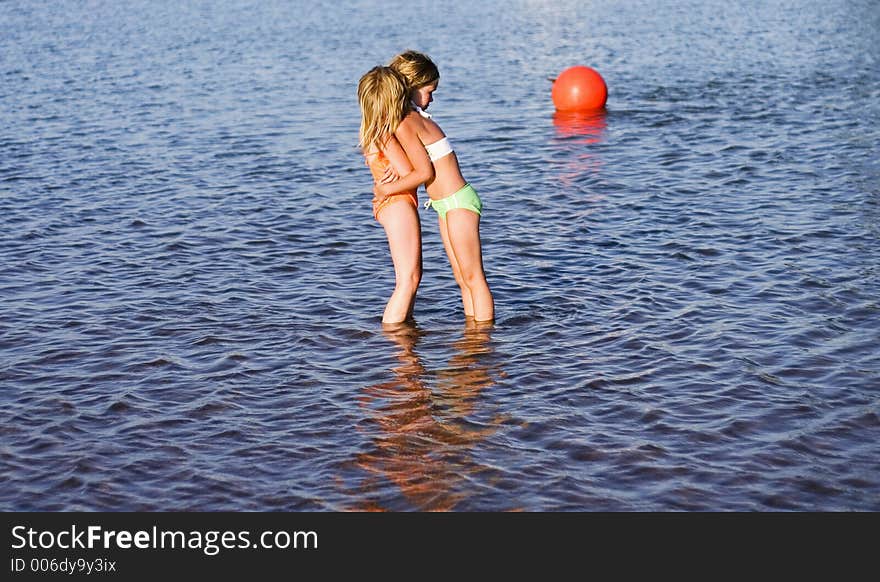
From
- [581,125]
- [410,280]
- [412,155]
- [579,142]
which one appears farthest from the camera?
[581,125]

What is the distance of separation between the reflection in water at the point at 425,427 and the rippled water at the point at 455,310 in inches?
1.1

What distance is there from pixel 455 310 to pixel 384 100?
2496mm

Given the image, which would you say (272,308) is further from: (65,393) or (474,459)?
(474,459)

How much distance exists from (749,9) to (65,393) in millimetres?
34634

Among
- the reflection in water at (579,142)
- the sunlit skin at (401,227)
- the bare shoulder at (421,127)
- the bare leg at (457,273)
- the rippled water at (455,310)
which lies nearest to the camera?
the rippled water at (455,310)

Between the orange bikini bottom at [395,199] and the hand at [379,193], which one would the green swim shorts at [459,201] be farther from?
the hand at [379,193]

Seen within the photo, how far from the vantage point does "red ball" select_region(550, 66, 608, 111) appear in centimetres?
2102

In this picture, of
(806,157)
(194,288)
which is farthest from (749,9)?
(194,288)

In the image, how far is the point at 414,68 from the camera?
338 inches

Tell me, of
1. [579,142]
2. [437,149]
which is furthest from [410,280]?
[579,142]

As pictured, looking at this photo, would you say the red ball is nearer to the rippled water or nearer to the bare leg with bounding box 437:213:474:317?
the rippled water

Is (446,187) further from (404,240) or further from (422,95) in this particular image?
(422,95)

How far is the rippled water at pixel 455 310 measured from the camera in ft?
23.6

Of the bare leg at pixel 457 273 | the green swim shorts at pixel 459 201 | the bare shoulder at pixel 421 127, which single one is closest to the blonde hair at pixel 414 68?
the bare shoulder at pixel 421 127
